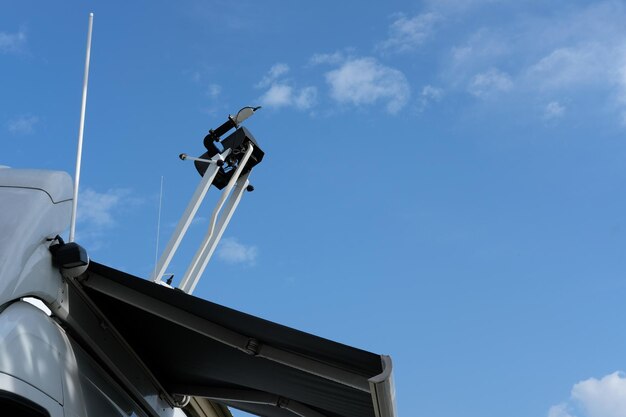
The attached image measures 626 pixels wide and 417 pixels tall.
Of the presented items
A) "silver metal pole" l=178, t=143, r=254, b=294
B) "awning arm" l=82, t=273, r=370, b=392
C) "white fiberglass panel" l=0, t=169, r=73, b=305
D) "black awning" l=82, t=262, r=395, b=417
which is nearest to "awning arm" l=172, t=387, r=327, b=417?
"black awning" l=82, t=262, r=395, b=417

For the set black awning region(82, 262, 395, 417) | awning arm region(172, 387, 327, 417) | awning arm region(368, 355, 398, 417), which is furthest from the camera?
awning arm region(172, 387, 327, 417)

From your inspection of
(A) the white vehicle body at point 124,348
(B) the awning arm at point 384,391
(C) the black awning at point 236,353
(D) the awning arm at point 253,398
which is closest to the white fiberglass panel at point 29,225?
(A) the white vehicle body at point 124,348

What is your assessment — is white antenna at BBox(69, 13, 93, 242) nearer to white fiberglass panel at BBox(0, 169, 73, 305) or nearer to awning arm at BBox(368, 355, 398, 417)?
white fiberglass panel at BBox(0, 169, 73, 305)

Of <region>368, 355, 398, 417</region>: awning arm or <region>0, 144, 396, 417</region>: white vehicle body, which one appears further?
<region>0, 144, 396, 417</region>: white vehicle body

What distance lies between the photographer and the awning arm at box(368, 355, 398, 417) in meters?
3.02

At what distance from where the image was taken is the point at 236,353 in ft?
13.9

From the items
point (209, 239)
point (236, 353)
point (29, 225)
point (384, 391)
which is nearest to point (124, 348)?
point (236, 353)

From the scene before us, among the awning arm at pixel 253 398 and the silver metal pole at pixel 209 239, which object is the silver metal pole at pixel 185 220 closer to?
the silver metal pole at pixel 209 239

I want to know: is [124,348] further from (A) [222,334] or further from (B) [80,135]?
(B) [80,135]

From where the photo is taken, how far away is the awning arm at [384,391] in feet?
9.91

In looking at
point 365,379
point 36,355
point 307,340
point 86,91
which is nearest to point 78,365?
point 36,355

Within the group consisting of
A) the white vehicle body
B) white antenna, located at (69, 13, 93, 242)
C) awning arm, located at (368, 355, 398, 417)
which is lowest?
awning arm, located at (368, 355, 398, 417)

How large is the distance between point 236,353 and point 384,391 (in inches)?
52.7

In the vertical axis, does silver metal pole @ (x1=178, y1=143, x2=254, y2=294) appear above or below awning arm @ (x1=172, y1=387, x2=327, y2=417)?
above
